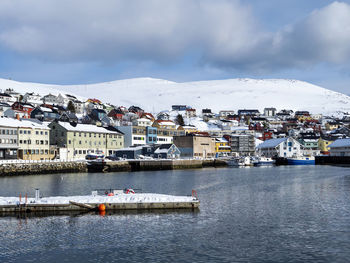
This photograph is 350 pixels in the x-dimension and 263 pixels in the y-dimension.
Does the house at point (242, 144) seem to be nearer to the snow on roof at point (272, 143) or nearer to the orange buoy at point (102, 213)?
the snow on roof at point (272, 143)

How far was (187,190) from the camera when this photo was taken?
2142 inches

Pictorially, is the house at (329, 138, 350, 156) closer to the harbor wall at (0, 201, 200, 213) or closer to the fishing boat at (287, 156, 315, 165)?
the fishing boat at (287, 156, 315, 165)

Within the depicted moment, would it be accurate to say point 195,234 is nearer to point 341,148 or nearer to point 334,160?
point 334,160

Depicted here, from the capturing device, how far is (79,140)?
11262cm

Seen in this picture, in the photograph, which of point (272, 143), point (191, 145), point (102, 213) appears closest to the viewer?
point (102, 213)

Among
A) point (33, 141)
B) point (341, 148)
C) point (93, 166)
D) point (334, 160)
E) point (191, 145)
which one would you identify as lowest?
point (334, 160)

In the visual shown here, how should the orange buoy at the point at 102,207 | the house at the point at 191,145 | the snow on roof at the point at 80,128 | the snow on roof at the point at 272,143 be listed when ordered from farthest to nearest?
the snow on roof at the point at 272,143, the house at the point at 191,145, the snow on roof at the point at 80,128, the orange buoy at the point at 102,207

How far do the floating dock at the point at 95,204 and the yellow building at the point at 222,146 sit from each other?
123730mm

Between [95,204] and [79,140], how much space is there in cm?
7629

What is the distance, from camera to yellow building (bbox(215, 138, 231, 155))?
163 m

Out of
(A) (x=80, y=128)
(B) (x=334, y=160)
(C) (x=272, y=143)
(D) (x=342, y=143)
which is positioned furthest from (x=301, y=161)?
(A) (x=80, y=128)

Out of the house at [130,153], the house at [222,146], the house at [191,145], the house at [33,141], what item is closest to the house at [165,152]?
the house at [130,153]

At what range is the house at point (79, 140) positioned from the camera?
360ft

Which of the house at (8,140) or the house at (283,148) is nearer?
the house at (8,140)
